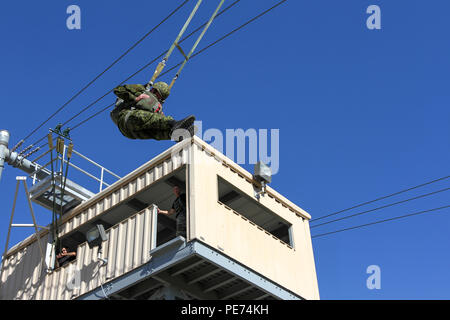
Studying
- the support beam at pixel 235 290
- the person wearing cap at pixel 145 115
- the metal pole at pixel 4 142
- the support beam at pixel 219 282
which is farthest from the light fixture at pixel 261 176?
the metal pole at pixel 4 142

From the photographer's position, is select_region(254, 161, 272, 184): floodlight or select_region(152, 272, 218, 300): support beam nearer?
select_region(152, 272, 218, 300): support beam

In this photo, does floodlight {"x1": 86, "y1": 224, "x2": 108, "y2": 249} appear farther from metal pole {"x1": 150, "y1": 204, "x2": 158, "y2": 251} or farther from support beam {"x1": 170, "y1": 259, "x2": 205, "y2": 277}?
support beam {"x1": 170, "y1": 259, "x2": 205, "y2": 277}

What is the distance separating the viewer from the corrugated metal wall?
14.9 m

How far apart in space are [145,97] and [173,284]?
449 centimetres

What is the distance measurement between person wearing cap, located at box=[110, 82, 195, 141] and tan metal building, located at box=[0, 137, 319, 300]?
60 centimetres

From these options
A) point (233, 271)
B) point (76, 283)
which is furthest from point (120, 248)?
point (233, 271)

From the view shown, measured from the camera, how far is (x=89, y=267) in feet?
51.9

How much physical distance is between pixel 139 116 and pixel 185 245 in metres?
3.40

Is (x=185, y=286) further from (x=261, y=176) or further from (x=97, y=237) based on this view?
(x=261, y=176)

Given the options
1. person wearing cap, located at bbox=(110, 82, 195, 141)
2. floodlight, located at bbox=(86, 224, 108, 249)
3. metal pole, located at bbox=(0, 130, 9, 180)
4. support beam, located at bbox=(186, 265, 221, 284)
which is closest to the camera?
support beam, located at bbox=(186, 265, 221, 284)

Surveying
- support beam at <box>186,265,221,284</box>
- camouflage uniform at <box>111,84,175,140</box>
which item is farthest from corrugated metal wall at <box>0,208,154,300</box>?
camouflage uniform at <box>111,84,175,140</box>

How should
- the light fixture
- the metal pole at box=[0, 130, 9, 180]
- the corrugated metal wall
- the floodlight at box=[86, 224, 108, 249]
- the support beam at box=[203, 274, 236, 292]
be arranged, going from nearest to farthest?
the support beam at box=[203, 274, 236, 292] < the corrugated metal wall < the floodlight at box=[86, 224, 108, 249] < the metal pole at box=[0, 130, 9, 180] < the light fixture

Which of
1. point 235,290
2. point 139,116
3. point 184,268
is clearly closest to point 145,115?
point 139,116

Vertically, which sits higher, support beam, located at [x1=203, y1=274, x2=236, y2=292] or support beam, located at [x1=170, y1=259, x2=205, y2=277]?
support beam, located at [x1=170, y1=259, x2=205, y2=277]
